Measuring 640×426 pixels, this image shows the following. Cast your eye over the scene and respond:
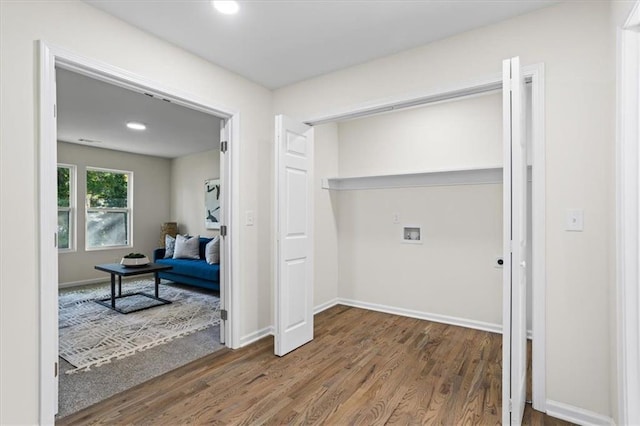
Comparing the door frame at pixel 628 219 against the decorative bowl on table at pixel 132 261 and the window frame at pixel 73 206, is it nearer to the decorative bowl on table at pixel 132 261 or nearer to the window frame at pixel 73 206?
the decorative bowl on table at pixel 132 261

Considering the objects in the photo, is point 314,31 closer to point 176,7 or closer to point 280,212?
point 176,7

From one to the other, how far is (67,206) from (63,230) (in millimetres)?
428

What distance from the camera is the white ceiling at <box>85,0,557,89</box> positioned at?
2.04 m

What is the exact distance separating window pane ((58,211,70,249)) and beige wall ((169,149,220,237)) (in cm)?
190

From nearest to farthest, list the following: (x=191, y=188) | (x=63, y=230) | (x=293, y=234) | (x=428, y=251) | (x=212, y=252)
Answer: (x=293, y=234), (x=428, y=251), (x=212, y=252), (x=63, y=230), (x=191, y=188)

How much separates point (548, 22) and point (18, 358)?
369 centimetres

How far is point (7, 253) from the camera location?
1.69 m

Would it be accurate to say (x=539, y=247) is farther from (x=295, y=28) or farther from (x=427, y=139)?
(x=295, y=28)

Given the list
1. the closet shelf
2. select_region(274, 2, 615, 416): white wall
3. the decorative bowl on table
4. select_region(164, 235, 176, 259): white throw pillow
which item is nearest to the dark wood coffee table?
the decorative bowl on table

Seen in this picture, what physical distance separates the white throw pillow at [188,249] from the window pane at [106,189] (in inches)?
67.1

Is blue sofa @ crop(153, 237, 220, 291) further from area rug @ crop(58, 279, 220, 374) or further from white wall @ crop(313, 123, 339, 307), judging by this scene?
white wall @ crop(313, 123, 339, 307)

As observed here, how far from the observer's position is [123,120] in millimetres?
4375

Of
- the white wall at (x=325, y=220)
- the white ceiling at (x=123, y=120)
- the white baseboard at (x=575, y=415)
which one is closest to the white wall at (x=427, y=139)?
the white wall at (x=325, y=220)

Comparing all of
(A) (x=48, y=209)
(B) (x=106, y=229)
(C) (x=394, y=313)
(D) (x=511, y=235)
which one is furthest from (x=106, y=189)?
(D) (x=511, y=235)
